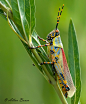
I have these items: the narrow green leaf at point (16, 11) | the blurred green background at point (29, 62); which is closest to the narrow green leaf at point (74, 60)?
the narrow green leaf at point (16, 11)

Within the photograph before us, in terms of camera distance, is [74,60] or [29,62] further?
[29,62]

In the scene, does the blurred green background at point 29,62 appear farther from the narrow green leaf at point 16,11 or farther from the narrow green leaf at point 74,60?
the narrow green leaf at point 16,11

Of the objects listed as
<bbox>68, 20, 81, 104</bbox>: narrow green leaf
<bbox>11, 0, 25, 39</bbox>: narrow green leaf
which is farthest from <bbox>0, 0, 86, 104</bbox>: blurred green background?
<bbox>11, 0, 25, 39</bbox>: narrow green leaf

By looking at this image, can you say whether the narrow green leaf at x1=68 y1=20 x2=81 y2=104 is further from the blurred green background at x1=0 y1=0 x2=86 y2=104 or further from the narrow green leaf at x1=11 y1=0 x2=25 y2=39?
the blurred green background at x1=0 y1=0 x2=86 y2=104

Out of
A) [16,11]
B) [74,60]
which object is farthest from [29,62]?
[16,11]

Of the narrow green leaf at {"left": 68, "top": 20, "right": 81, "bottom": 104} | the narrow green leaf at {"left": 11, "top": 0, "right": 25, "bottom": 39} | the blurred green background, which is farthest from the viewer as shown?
the blurred green background

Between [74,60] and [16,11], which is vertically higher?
[16,11]

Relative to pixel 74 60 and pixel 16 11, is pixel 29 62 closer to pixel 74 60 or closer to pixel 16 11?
pixel 74 60

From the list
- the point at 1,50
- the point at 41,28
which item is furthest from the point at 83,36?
the point at 1,50

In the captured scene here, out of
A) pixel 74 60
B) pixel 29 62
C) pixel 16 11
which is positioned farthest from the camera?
pixel 29 62
